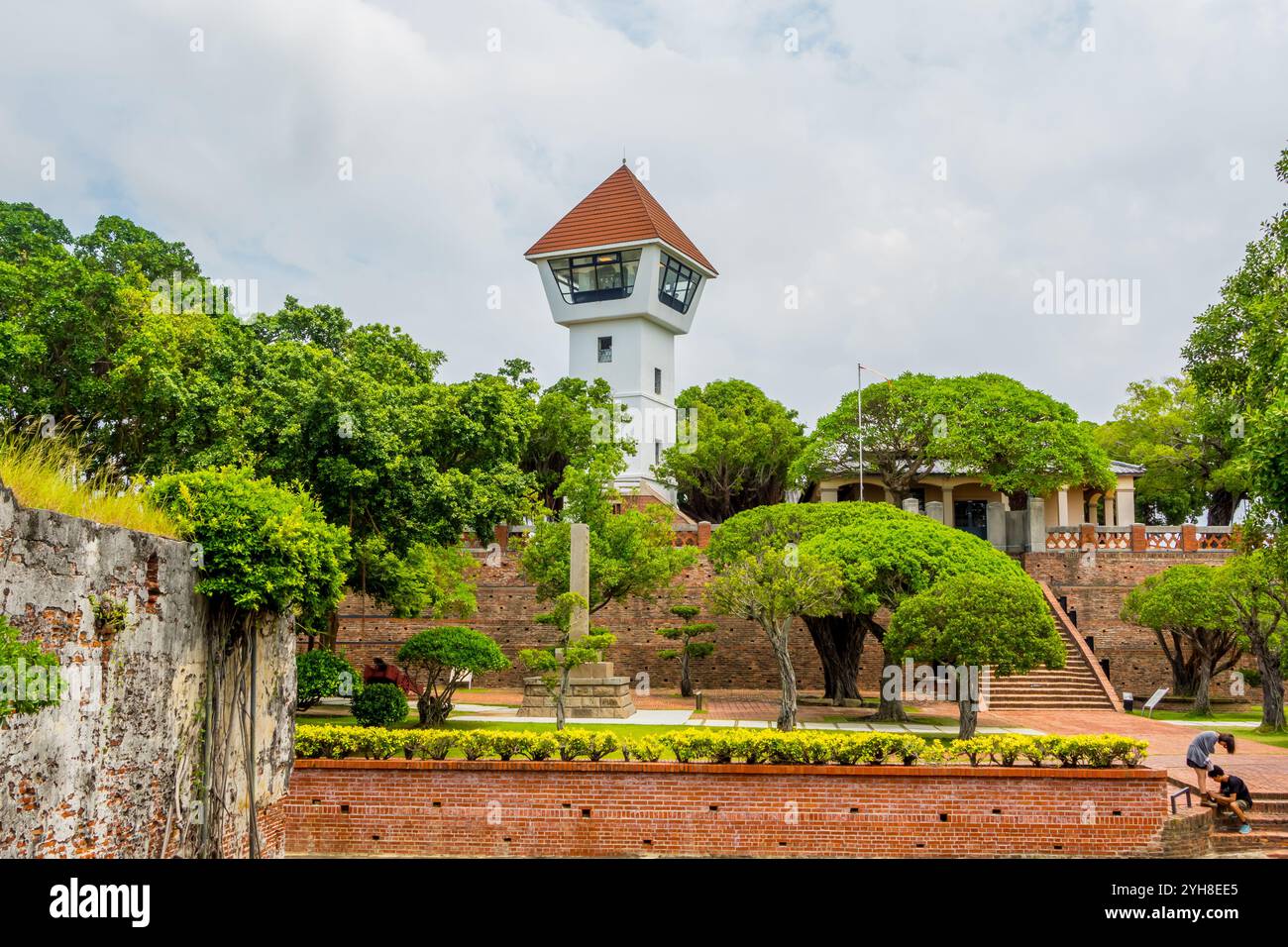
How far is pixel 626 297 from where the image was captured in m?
39.6

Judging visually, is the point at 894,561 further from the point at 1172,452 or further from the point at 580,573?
the point at 1172,452

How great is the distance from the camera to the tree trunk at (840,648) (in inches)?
894

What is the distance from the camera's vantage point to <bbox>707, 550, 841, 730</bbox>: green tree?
57.0 feet

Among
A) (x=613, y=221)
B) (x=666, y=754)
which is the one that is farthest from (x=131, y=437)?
(x=613, y=221)

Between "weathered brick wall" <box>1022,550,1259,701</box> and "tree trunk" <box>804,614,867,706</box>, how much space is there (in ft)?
25.9

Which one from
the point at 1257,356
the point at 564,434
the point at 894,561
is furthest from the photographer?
the point at 564,434

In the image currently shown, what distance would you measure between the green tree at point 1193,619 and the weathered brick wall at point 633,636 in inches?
260

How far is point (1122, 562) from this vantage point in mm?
28328

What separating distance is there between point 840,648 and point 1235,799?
38.1 feet

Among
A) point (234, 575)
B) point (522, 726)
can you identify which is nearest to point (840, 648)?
point (522, 726)

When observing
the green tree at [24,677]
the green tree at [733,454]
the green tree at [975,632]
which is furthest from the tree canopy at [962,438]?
the green tree at [24,677]
